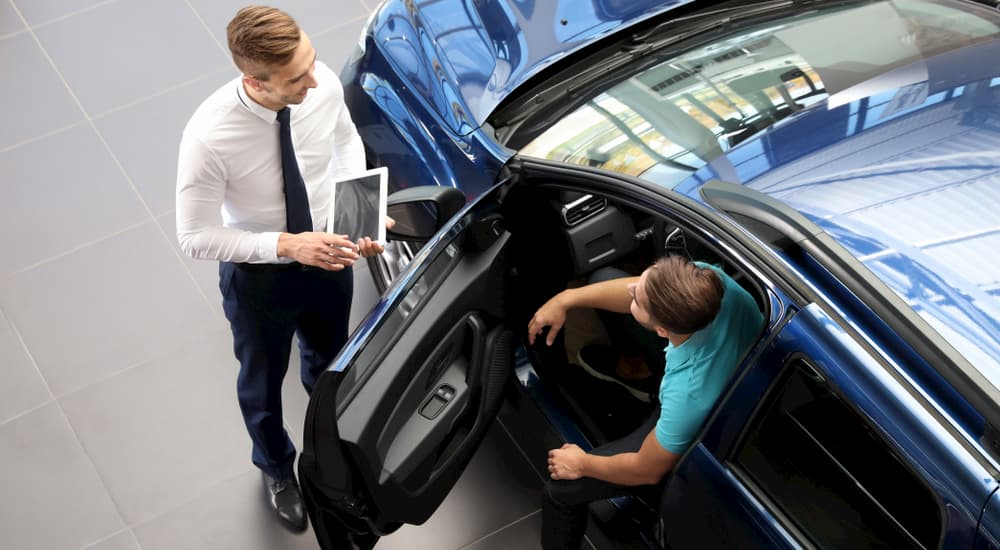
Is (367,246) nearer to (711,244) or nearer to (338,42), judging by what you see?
(711,244)

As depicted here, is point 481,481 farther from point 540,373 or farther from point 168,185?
point 168,185

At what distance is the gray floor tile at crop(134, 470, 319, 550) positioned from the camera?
370cm

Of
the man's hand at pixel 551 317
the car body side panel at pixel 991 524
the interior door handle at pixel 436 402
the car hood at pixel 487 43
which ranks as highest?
the car hood at pixel 487 43

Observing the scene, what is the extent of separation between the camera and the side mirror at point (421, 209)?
122 inches

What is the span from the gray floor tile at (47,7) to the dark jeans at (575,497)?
370 centimetres

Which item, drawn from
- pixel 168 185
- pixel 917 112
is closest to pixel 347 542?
pixel 917 112

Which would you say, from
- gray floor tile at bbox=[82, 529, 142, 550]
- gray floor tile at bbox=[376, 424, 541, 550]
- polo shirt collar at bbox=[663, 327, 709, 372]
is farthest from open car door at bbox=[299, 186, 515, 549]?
gray floor tile at bbox=[82, 529, 142, 550]

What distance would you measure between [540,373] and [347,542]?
30.4 inches

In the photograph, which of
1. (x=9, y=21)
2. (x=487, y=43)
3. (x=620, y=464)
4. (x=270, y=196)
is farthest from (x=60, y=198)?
(x=620, y=464)

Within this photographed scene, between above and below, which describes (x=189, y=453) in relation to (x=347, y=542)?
below

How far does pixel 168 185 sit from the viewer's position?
15.4 feet

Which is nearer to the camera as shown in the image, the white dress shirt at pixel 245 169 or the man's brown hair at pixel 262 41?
the man's brown hair at pixel 262 41

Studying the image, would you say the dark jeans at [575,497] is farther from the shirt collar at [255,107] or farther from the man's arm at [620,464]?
the shirt collar at [255,107]

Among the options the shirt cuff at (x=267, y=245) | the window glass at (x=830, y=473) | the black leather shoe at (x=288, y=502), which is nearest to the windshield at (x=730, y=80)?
the window glass at (x=830, y=473)
